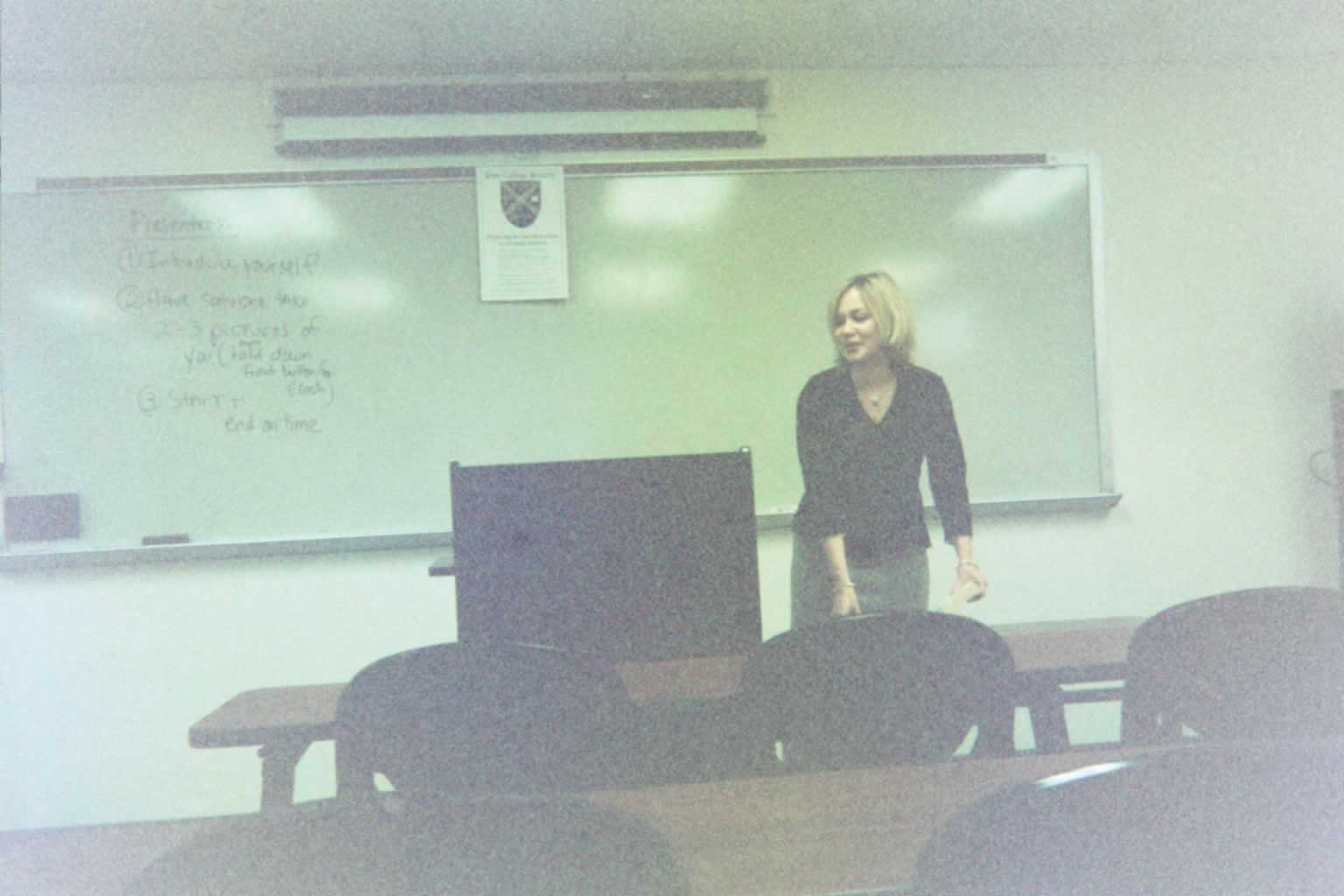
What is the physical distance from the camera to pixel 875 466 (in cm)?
186

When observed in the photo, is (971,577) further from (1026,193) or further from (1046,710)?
(1026,193)

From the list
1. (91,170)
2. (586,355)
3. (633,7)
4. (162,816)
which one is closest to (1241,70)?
(633,7)

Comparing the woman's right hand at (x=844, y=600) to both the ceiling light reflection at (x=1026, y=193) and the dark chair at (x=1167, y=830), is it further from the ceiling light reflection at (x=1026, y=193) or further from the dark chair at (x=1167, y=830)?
the ceiling light reflection at (x=1026, y=193)

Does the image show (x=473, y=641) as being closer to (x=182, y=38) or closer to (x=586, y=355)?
(x=586, y=355)

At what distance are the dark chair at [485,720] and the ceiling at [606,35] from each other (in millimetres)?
1783

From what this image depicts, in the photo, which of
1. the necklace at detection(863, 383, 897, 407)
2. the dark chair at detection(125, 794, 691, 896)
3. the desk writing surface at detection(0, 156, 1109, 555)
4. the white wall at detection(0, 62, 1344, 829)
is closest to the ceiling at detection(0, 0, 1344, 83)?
the white wall at detection(0, 62, 1344, 829)

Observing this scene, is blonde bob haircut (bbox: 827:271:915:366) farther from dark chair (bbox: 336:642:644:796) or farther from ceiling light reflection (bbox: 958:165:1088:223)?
dark chair (bbox: 336:642:644:796)

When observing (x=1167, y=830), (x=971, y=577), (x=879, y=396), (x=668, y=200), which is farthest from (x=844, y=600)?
(x=668, y=200)

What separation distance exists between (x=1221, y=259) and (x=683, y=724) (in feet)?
8.08

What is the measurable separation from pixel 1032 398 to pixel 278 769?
7.52 feet

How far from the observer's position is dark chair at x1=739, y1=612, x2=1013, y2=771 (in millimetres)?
1134

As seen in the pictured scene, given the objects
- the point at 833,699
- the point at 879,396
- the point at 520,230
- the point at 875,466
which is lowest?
the point at 833,699

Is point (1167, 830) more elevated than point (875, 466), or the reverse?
point (875, 466)

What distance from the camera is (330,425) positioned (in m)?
2.53
